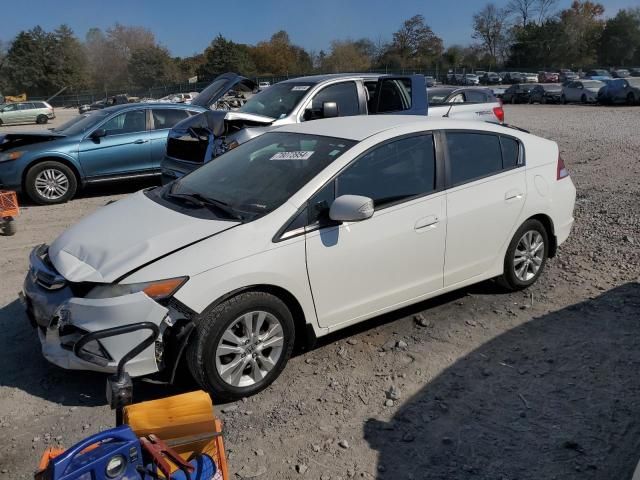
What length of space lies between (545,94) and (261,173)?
125ft

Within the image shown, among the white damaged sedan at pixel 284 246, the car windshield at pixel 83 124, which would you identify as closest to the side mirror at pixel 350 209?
the white damaged sedan at pixel 284 246

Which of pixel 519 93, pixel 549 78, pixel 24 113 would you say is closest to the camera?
pixel 24 113

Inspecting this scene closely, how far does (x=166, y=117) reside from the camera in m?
10.1

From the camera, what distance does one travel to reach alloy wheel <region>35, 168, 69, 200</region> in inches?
356

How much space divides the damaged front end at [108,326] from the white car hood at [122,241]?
11cm

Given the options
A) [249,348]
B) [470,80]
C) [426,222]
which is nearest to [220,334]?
[249,348]

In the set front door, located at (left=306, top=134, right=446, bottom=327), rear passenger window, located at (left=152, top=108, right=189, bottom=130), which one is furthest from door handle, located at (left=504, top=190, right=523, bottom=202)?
rear passenger window, located at (left=152, top=108, right=189, bottom=130)

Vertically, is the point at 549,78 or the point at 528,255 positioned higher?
the point at 549,78

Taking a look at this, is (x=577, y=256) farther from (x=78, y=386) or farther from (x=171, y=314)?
(x=78, y=386)

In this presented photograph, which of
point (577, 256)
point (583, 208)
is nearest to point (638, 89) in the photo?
point (583, 208)

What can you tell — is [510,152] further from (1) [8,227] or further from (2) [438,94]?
(2) [438,94]

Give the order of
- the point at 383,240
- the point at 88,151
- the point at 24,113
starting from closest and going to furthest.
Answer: the point at 383,240 < the point at 88,151 < the point at 24,113

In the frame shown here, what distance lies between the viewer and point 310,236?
3633 mm

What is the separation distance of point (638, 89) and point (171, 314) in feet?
114
